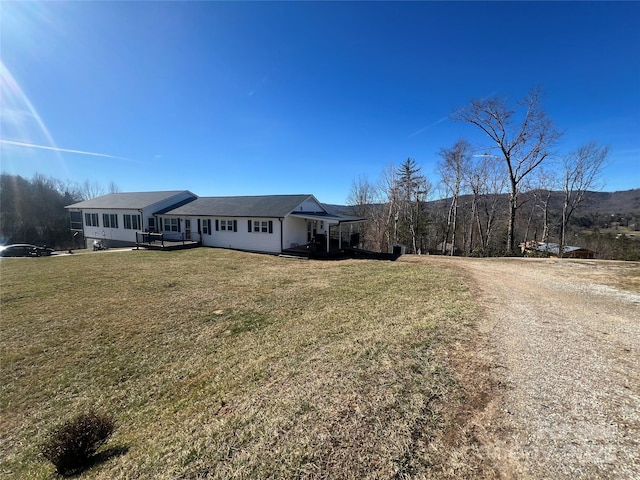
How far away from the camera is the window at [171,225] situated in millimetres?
21491

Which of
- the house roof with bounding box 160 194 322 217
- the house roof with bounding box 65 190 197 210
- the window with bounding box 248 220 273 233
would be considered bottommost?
the window with bounding box 248 220 273 233

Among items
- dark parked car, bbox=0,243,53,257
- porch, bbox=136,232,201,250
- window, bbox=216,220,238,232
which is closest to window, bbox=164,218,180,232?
porch, bbox=136,232,201,250

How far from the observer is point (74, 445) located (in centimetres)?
297

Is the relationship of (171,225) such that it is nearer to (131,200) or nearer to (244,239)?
(131,200)

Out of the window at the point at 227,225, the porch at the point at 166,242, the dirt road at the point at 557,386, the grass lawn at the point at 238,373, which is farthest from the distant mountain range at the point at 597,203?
the dirt road at the point at 557,386

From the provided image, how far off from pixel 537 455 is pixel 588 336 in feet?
11.3

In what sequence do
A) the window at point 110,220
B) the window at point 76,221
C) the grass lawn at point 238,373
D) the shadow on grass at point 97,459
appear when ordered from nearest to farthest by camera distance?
the grass lawn at point 238,373, the shadow on grass at point 97,459, the window at point 110,220, the window at point 76,221

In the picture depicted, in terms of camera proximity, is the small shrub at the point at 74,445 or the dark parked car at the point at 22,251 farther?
the dark parked car at the point at 22,251

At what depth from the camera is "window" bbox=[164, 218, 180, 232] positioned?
2149cm

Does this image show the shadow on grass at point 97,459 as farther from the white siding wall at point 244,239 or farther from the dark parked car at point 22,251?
the dark parked car at point 22,251

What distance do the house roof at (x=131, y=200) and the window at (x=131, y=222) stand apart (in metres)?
0.76

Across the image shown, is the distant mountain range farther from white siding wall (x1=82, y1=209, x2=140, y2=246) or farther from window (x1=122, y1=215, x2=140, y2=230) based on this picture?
white siding wall (x1=82, y1=209, x2=140, y2=246)

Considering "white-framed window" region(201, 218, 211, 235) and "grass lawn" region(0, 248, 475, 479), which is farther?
"white-framed window" region(201, 218, 211, 235)

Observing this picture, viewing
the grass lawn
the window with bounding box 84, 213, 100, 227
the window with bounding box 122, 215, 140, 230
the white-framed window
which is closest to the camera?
the grass lawn
